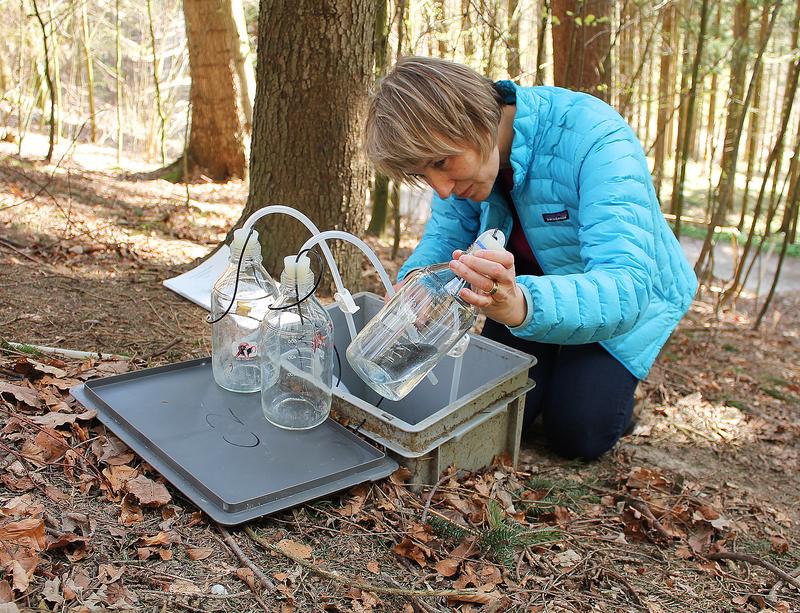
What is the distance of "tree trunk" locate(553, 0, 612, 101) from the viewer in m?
4.70

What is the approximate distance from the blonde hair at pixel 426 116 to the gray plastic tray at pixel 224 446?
881 mm

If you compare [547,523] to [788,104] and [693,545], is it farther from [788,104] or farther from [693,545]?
[788,104]

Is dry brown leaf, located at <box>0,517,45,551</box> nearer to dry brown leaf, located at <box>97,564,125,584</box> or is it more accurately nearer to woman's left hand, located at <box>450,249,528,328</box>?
dry brown leaf, located at <box>97,564,125,584</box>

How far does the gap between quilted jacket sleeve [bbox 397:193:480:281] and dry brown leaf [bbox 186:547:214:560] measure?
1463 mm

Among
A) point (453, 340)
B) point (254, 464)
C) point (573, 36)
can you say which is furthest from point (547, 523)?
point (573, 36)

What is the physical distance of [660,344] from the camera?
2842mm

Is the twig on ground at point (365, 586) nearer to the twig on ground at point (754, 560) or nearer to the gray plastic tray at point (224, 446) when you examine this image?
the gray plastic tray at point (224, 446)

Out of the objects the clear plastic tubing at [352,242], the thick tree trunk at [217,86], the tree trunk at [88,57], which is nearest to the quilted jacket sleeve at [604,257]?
the clear plastic tubing at [352,242]

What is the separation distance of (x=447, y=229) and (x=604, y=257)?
87 cm

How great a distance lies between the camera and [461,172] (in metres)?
2.19

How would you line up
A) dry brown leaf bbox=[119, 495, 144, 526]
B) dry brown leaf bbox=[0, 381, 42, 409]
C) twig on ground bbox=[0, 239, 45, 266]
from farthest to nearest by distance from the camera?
twig on ground bbox=[0, 239, 45, 266] < dry brown leaf bbox=[0, 381, 42, 409] < dry brown leaf bbox=[119, 495, 144, 526]

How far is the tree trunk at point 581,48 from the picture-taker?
185 inches

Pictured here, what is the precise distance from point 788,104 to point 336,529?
182 inches

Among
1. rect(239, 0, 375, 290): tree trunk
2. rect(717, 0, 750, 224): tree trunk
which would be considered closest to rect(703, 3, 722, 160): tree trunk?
rect(717, 0, 750, 224): tree trunk
